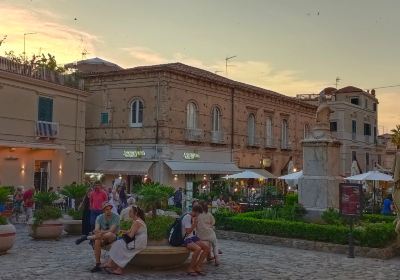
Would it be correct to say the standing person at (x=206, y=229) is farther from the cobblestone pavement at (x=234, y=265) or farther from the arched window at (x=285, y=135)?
the arched window at (x=285, y=135)

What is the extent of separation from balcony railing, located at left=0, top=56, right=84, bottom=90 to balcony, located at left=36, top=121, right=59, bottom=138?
2.43 meters

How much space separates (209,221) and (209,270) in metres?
1.12

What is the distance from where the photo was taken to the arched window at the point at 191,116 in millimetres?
34938

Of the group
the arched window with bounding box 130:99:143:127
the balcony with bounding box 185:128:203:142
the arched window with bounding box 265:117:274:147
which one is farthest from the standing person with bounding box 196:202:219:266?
the arched window with bounding box 265:117:274:147

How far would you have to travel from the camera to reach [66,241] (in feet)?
53.2

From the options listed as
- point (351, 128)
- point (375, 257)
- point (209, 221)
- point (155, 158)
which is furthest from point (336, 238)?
point (351, 128)

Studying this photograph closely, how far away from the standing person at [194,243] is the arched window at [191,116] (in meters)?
23.2

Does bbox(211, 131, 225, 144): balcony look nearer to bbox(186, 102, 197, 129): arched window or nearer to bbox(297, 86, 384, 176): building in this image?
bbox(186, 102, 197, 129): arched window

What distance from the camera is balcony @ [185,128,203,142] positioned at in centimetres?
3462

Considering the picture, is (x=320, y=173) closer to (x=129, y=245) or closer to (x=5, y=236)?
(x=129, y=245)

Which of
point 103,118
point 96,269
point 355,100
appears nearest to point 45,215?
point 96,269

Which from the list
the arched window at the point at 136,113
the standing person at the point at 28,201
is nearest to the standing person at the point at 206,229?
the standing person at the point at 28,201

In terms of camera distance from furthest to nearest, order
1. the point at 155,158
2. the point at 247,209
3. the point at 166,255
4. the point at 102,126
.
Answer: the point at 102,126 < the point at 155,158 < the point at 247,209 < the point at 166,255

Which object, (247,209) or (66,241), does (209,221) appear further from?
(247,209)
